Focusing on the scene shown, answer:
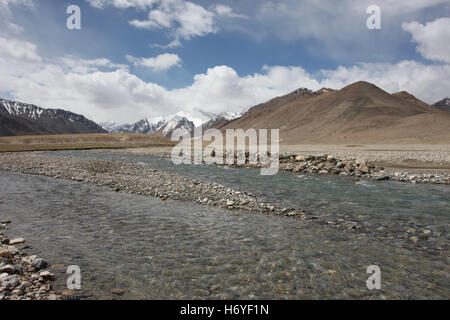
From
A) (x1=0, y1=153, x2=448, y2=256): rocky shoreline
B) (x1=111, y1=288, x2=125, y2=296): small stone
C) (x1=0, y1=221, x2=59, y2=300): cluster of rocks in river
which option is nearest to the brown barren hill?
(x1=0, y1=153, x2=448, y2=256): rocky shoreline

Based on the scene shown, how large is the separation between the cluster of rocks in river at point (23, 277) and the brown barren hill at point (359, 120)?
83.5 m

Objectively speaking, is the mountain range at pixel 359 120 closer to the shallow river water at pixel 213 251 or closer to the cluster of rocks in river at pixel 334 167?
the cluster of rocks in river at pixel 334 167

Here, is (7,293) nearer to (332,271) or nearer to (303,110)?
(332,271)

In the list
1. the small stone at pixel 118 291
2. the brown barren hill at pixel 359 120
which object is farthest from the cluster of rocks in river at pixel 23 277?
the brown barren hill at pixel 359 120

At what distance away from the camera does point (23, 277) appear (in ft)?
19.4

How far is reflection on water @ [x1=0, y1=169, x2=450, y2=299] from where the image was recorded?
6.05 m

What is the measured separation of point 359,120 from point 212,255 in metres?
125

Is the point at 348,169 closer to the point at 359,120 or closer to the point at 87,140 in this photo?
the point at 359,120

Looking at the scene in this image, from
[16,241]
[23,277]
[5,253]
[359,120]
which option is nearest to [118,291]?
[23,277]

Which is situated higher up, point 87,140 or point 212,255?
point 87,140

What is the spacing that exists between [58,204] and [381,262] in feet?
48.6
